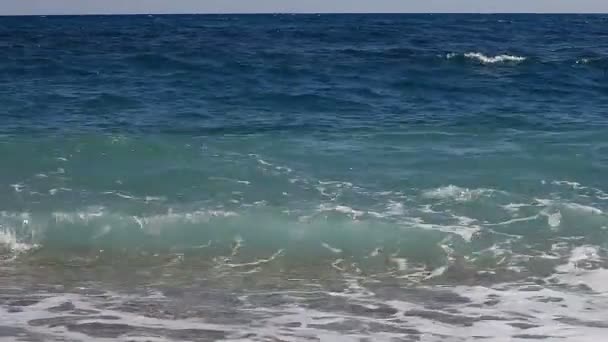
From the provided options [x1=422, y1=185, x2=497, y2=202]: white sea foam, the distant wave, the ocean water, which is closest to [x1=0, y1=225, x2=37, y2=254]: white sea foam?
the ocean water

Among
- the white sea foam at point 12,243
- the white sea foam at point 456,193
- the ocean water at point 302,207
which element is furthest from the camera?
the white sea foam at point 456,193

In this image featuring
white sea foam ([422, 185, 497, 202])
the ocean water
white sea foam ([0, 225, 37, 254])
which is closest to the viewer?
the ocean water

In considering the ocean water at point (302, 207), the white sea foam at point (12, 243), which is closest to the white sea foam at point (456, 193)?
the ocean water at point (302, 207)

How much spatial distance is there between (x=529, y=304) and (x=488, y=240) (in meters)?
2.26

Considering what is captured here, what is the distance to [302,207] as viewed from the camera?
12.0 meters

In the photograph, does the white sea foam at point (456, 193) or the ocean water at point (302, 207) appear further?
the white sea foam at point (456, 193)

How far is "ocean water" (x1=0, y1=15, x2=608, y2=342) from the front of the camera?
316 inches

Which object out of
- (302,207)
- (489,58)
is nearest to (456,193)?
(302,207)

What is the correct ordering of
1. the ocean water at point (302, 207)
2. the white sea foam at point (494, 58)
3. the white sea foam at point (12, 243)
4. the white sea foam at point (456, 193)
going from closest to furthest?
the ocean water at point (302, 207), the white sea foam at point (12, 243), the white sea foam at point (456, 193), the white sea foam at point (494, 58)

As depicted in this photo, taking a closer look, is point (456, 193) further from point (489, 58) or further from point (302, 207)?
point (489, 58)

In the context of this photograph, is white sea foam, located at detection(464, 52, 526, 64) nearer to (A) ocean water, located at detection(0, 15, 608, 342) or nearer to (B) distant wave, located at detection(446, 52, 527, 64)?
(B) distant wave, located at detection(446, 52, 527, 64)

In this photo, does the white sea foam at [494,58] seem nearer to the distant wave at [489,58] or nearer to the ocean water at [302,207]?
the distant wave at [489,58]

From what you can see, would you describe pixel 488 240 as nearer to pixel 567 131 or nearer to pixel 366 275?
pixel 366 275

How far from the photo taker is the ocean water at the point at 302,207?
8.04 meters
